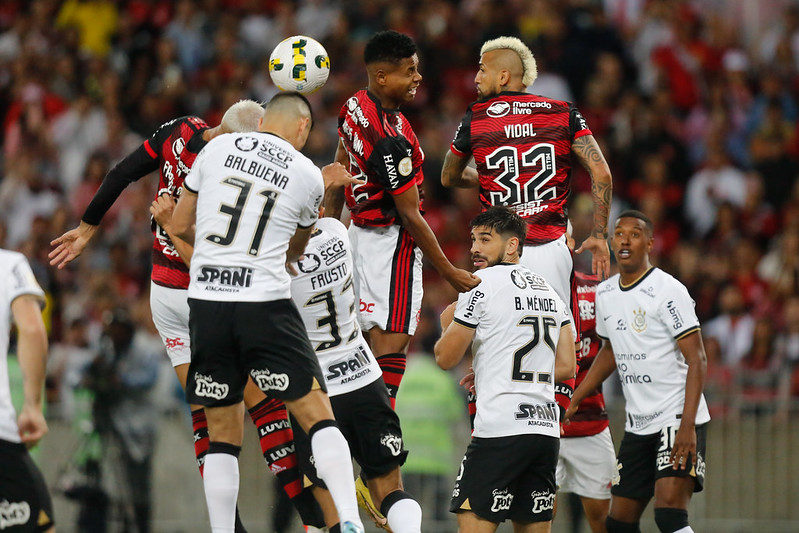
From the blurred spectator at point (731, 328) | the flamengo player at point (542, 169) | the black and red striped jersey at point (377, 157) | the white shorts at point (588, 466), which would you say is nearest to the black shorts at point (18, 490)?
the black and red striped jersey at point (377, 157)

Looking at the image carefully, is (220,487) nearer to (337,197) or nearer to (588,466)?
(337,197)

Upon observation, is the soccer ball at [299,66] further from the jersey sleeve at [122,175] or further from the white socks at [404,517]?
the white socks at [404,517]

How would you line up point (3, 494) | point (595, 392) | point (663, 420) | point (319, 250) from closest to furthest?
point (3, 494) → point (319, 250) → point (663, 420) → point (595, 392)

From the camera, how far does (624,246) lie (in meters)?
9.70

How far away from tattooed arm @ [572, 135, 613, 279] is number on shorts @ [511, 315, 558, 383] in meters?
1.33

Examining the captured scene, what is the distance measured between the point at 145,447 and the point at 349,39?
27.1 ft

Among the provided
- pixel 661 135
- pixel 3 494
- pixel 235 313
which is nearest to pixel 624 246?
pixel 235 313

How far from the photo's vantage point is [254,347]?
7359mm

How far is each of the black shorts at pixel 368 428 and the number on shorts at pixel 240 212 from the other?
4.86 feet

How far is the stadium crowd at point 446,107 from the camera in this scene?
16047 mm

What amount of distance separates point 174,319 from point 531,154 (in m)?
3.06

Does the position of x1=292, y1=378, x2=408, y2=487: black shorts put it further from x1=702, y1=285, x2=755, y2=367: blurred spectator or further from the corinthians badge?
x1=702, y1=285, x2=755, y2=367: blurred spectator

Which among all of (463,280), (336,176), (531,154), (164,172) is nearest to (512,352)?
(463,280)

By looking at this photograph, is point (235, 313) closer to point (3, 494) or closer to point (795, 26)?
point (3, 494)
